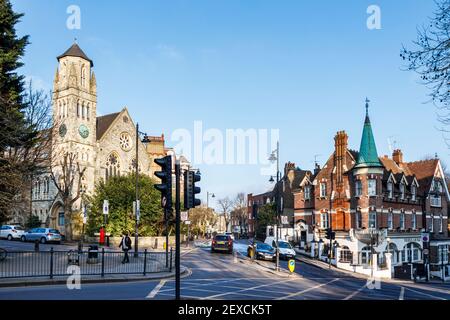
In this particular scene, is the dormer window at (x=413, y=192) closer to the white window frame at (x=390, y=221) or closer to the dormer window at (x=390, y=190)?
the dormer window at (x=390, y=190)

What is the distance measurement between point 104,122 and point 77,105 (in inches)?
260

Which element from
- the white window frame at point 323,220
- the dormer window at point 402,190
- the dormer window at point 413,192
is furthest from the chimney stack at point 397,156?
the white window frame at point 323,220

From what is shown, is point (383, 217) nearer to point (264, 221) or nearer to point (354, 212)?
point (354, 212)

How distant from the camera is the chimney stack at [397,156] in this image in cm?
5291

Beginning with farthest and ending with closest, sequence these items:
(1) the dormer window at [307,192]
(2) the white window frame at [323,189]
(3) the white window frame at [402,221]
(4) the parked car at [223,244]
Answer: (1) the dormer window at [307,192] < (2) the white window frame at [323,189] < (3) the white window frame at [402,221] < (4) the parked car at [223,244]

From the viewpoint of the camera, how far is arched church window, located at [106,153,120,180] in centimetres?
6688

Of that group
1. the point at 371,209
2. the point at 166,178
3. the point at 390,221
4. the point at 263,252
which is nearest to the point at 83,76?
the point at 263,252

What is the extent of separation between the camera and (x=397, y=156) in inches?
2090

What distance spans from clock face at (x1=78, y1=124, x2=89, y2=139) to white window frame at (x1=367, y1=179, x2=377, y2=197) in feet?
131

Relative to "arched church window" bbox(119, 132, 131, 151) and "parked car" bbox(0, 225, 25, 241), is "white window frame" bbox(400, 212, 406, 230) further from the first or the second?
"arched church window" bbox(119, 132, 131, 151)

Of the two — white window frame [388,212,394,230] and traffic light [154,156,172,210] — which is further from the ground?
traffic light [154,156,172,210]

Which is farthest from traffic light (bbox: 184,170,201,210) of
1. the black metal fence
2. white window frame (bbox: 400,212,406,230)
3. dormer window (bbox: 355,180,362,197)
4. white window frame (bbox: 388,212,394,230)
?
white window frame (bbox: 400,212,406,230)
